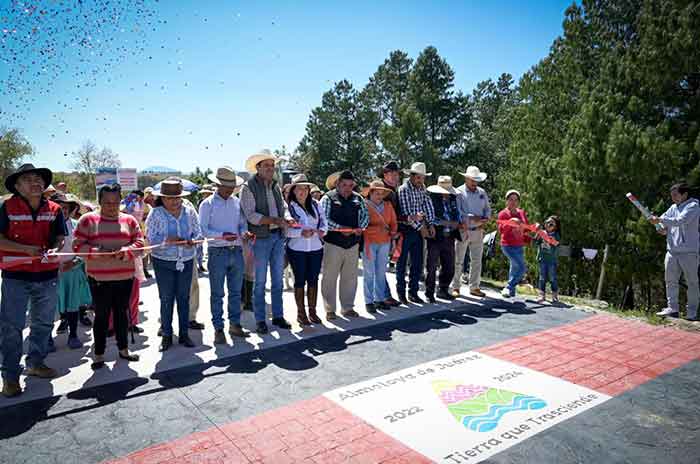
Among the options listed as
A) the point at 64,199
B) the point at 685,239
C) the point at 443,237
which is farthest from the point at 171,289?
the point at 685,239

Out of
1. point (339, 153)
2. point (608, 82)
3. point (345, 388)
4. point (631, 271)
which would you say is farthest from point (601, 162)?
point (339, 153)

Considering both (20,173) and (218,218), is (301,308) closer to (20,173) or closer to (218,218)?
(218,218)

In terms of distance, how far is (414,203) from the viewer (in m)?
7.21

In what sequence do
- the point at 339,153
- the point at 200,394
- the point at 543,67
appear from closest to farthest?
1. the point at 200,394
2. the point at 543,67
3. the point at 339,153

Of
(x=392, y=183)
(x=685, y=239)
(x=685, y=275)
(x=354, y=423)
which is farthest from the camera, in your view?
(x=392, y=183)

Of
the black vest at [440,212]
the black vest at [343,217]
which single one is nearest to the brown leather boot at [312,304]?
the black vest at [343,217]

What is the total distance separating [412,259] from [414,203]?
0.94 metres

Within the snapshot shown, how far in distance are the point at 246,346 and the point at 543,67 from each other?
46.8ft

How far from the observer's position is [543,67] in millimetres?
14922

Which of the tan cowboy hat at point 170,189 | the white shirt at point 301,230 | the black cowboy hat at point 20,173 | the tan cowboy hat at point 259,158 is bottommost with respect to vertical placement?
the white shirt at point 301,230

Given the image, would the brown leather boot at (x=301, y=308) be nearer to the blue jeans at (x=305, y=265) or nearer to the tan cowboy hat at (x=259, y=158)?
the blue jeans at (x=305, y=265)

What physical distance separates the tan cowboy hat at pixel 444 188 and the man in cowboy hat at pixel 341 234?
1.56m

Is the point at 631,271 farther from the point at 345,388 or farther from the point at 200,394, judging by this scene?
the point at 200,394

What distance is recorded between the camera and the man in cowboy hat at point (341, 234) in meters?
6.35
